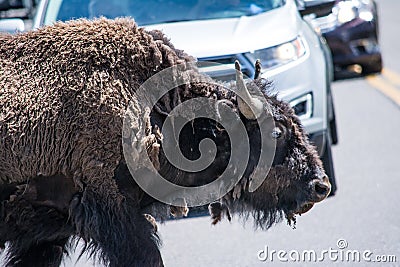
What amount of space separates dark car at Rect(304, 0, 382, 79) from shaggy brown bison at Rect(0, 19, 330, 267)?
7.37 m

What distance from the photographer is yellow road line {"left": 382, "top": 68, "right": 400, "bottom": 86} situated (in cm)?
1355

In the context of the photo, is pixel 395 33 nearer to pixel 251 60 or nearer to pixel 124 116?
pixel 251 60

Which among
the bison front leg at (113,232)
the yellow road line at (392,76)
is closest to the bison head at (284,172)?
the bison front leg at (113,232)

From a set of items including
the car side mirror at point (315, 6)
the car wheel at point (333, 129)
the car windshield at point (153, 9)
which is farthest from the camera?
the car wheel at point (333, 129)

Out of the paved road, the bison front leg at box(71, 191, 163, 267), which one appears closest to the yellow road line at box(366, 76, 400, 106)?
the paved road

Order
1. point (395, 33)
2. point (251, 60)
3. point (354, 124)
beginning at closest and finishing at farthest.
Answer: point (251, 60) < point (354, 124) < point (395, 33)

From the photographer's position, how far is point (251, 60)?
22.7 ft

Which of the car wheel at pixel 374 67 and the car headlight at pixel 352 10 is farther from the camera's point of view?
the car wheel at pixel 374 67

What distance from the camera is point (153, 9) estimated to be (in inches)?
301

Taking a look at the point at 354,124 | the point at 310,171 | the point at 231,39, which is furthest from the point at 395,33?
the point at 310,171

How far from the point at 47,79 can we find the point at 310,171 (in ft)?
5.28

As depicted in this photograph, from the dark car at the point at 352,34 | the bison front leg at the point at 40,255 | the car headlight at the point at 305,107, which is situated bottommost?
the bison front leg at the point at 40,255

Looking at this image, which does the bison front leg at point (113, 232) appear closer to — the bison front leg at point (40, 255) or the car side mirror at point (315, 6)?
the bison front leg at point (40, 255)

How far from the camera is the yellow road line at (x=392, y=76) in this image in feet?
44.5
